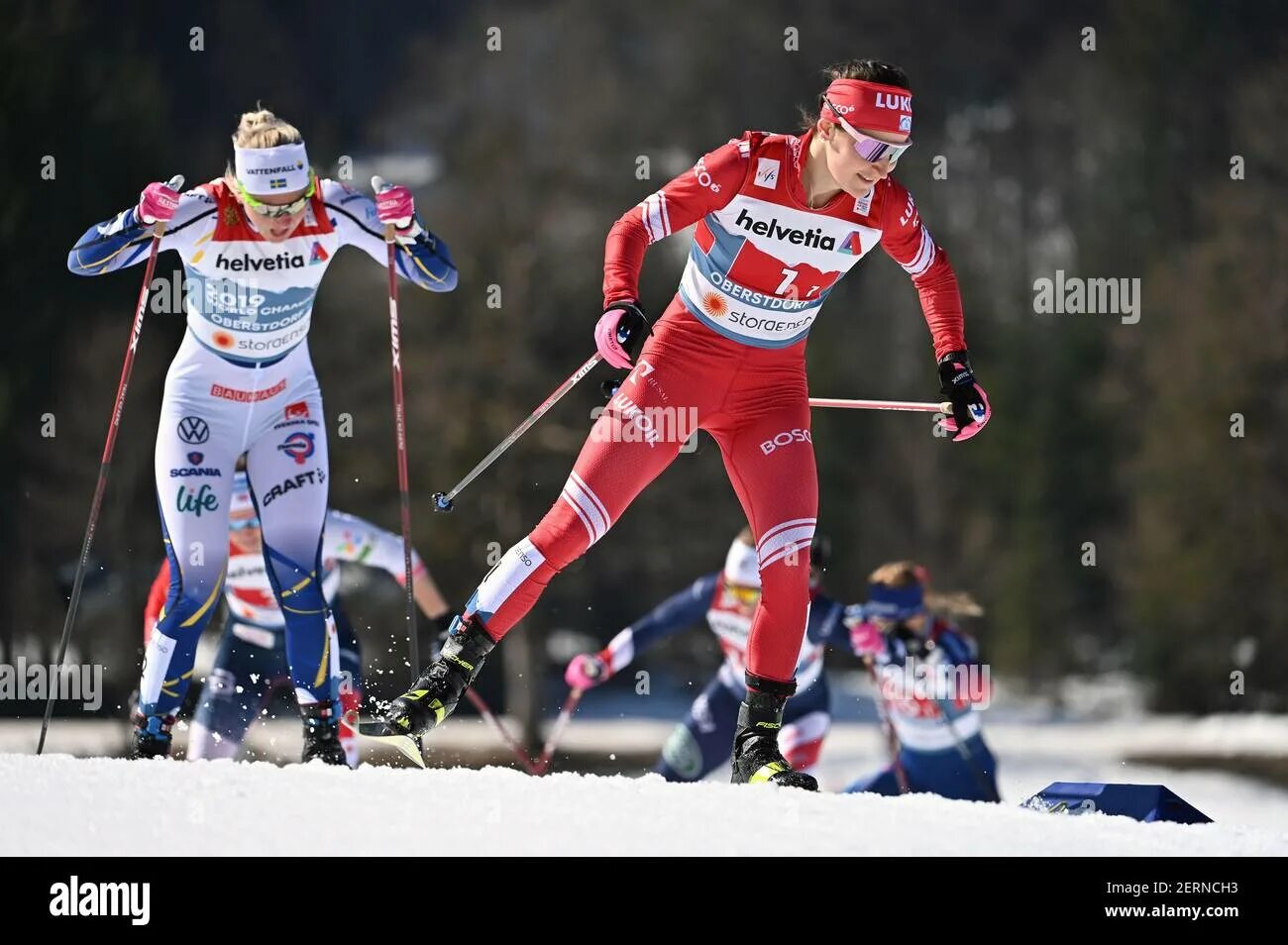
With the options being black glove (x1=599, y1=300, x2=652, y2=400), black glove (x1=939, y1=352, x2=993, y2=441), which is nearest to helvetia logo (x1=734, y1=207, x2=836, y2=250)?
black glove (x1=599, y1=300, x2=652, y2=400)

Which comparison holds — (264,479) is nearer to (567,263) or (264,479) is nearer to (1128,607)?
(567,263)

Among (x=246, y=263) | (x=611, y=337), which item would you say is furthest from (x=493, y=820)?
(x=246, y=263)

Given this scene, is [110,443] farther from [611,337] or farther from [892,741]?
[892,741]

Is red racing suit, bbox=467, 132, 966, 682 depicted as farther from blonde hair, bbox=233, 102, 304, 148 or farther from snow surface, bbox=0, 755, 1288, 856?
blonde hair, bbox=233, 102, 304, 148

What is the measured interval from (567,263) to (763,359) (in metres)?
16.1

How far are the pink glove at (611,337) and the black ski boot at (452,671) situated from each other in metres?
0.82

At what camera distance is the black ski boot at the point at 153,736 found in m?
5.82

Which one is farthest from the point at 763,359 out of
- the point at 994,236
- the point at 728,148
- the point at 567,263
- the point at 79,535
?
the point at 994,236

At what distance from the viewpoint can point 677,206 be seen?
512cm

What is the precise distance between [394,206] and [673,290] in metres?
15.6

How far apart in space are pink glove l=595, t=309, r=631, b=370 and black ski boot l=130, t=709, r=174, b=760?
2.01 meters

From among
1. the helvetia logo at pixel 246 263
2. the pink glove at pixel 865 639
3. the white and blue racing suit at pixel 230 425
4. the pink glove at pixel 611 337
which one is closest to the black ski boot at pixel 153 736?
the white and blue racing suit at pixel 230 425

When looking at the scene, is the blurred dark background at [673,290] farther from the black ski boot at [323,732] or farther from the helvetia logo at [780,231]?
the helvetia logo at [780,231]

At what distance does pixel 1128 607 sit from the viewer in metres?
23.3
